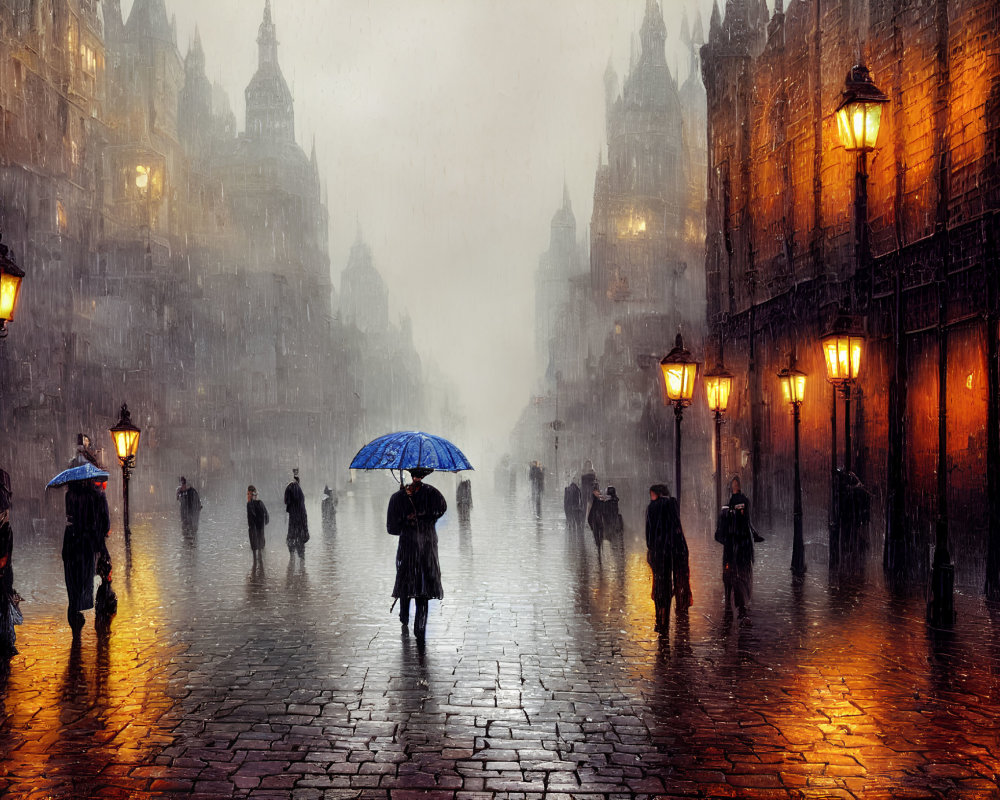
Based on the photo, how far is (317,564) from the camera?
18.9 meters

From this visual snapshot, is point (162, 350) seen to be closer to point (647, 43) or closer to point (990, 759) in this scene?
point (990, 759)

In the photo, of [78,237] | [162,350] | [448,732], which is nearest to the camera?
[448,732]

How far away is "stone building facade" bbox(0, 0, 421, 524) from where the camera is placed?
34844 millimetres

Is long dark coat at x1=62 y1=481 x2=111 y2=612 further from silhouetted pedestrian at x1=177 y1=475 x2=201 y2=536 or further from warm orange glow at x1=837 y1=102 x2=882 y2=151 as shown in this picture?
silhouetted pedestrian at x1=177 y1=475 x2=201 y2=536

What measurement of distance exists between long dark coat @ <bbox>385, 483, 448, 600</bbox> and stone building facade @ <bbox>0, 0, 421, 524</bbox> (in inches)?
917

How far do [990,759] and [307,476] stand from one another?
213ft

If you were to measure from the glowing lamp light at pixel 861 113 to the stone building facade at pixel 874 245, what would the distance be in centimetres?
223

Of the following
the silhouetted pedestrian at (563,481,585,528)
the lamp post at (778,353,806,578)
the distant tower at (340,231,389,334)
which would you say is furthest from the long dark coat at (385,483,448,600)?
the distant tower at (340,231,389,334)

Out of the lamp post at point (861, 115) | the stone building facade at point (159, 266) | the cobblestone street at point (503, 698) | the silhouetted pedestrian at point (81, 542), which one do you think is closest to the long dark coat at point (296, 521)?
the cobblestone street at point (503, 698)

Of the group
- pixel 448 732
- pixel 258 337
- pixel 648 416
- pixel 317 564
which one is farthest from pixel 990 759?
pixel 258 337

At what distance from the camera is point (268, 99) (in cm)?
8894

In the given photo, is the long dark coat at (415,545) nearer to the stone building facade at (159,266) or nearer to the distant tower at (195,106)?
the stone building facade at (159,266)

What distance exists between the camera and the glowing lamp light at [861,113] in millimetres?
12180

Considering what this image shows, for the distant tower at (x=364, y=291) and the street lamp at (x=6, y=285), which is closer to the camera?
the street lamp at (x=6, y=285)
